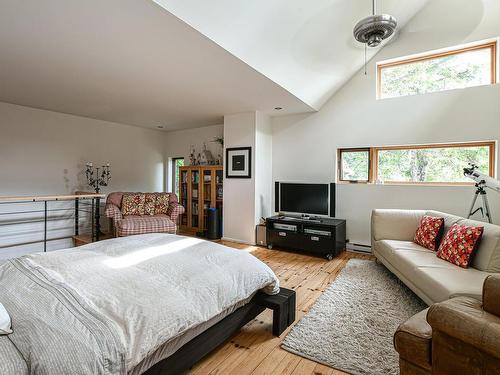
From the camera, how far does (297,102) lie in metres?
4.07

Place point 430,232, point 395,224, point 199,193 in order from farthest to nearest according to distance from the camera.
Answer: point 199,193, point 395,224, point 430,232

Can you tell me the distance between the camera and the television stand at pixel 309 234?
390 cm

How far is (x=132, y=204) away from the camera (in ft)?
15.5

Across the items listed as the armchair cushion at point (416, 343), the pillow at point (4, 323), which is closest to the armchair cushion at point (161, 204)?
the pillow at point (4, 323)

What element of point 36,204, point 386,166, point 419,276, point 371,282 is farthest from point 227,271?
point 36,204

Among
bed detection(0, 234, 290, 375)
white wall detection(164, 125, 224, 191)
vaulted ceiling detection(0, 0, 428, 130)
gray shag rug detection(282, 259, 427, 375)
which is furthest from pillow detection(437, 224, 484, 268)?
white wall detection(164, 125, 224, 191)

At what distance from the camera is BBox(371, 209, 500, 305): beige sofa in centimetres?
202

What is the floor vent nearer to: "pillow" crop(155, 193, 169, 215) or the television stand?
the television stand

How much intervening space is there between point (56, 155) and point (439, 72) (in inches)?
252

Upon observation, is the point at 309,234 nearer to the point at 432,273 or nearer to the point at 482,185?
the point at 432,273

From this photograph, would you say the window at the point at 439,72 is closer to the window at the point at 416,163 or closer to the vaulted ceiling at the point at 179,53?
the vaulted ceiling at the point at 179,53

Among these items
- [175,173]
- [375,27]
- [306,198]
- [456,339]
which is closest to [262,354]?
[456,339]

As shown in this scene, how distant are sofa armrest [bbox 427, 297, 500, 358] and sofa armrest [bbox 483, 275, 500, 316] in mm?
26

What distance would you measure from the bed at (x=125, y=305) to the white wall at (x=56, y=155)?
131 inches
